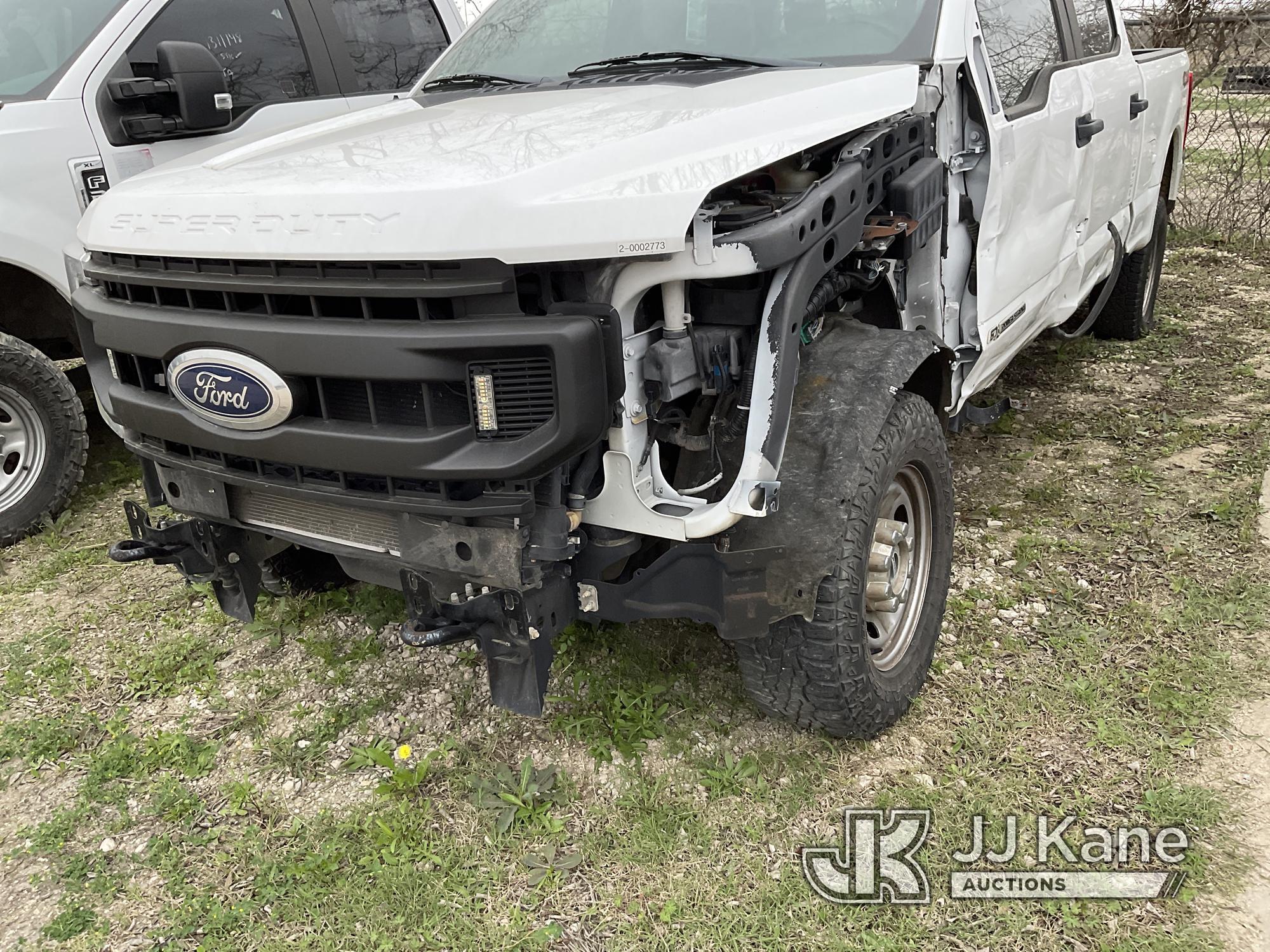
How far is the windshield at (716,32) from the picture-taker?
3141 mm

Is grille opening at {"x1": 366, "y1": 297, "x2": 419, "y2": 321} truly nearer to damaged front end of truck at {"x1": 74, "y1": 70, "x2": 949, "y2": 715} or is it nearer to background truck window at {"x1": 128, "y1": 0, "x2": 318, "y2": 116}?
damaged front end of truck at {"x1": 74, "y1": 70, "x2": 949, "y2": 715}

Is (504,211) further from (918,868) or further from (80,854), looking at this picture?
(80,854)

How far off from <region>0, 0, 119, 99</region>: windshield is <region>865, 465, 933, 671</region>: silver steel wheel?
147 inches

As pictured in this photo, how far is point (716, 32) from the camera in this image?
327 cm

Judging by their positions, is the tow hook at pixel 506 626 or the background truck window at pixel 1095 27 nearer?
the tow hook at pixel 506 626

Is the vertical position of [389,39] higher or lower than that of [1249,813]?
higher

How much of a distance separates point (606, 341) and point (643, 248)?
203 mm

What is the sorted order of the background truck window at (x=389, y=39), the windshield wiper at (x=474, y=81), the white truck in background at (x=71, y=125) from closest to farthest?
the windshield wiper at (x=474, y=81)
the white truck in background at (x=71, y=125)
the background truck window at (x=389, y=39)

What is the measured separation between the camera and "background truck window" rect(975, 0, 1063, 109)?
136 inches

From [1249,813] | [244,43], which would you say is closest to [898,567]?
[1249,813]

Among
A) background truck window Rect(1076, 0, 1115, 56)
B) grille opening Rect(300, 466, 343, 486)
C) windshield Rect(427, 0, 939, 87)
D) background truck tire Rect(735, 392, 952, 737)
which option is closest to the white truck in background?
windshield Rect(427, 0, 939, 87)

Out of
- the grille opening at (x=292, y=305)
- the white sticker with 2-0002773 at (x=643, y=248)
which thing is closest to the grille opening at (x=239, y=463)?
the grille opening at (x=292, y=305)

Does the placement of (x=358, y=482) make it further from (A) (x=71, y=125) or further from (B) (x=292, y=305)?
(A) (x=71, y=125)

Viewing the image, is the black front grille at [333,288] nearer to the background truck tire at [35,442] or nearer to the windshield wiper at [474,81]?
the windshield wiper at [474,81]
